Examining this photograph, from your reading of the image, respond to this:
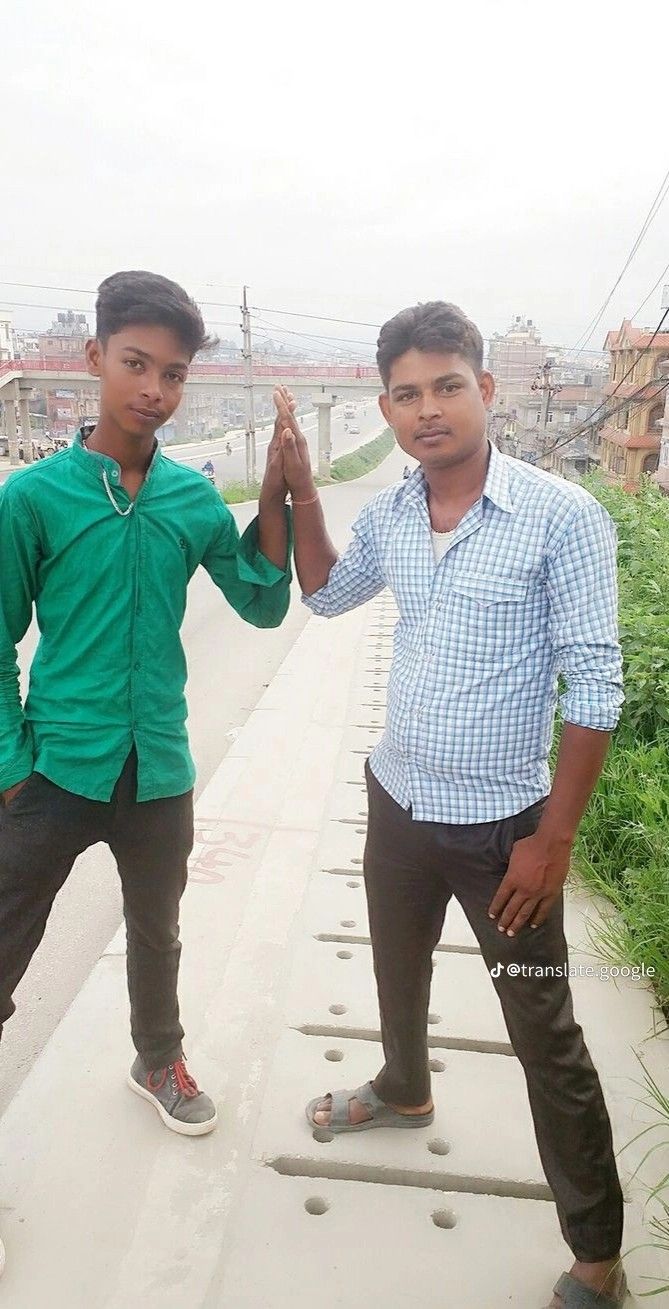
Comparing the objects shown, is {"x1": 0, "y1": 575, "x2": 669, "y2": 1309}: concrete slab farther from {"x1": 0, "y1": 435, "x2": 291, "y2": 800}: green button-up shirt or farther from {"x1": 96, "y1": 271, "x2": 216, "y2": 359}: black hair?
{"x1": 96, "y1": 271, "x2": 216, "y2": 359}: black hair

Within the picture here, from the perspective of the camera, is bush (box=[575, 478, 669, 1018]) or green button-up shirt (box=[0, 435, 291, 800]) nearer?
green button-up shirt (box=[0, 435, 291, 800])

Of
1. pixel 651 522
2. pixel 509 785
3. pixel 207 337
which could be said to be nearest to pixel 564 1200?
pixel 509 785

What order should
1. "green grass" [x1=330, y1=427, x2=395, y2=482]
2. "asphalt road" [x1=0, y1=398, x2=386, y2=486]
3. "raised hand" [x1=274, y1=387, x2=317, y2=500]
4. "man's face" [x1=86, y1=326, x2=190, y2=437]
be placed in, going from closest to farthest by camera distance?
"man's face" [x1=86, y1=326, x2=190, y2=437], "raised hand" [x1=274, y1=387, x2=317, y2=500], "green grass" [x1=330, y1=427, x2=395, y2=482], "asphalt road" [x1=0, y1=398, x2=386, y2=486]

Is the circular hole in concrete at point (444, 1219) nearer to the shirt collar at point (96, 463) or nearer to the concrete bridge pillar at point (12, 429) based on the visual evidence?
the shirt collar at point (96, 463)

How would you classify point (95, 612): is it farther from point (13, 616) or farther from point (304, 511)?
point (304, 511)

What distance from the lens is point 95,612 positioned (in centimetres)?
174

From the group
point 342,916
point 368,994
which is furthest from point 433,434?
point 342,916

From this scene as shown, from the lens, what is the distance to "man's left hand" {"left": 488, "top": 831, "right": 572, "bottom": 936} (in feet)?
4.99

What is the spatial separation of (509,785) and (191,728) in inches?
154

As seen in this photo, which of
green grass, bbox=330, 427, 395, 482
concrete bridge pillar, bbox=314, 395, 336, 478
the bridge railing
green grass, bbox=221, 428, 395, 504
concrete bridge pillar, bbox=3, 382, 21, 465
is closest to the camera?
green grass, bbox=221, 428, 395, 504

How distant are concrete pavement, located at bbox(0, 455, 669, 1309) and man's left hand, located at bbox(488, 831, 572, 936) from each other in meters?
0.69

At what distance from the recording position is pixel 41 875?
1741 millimetres

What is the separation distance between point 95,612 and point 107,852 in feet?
6.96

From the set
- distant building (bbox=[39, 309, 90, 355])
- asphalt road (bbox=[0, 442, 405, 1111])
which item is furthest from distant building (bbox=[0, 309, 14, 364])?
asphalt road (bbox=[0, 442, 405, 1111])
